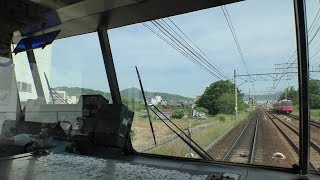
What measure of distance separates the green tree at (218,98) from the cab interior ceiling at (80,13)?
87 cm

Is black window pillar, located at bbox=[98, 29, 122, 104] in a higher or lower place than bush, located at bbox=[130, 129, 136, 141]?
higher

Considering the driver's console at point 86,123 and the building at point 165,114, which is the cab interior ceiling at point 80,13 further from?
the building at point 165,114

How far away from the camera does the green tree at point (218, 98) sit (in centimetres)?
380

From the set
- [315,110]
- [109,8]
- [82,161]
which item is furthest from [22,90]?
[315,110]

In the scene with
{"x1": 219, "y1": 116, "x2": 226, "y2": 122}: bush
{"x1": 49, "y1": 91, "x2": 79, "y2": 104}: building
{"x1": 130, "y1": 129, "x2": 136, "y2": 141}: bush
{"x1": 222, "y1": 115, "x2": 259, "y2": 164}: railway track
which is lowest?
{"x1": 222, "y1": 115, "x2": 259, "y2": 164}: railway track

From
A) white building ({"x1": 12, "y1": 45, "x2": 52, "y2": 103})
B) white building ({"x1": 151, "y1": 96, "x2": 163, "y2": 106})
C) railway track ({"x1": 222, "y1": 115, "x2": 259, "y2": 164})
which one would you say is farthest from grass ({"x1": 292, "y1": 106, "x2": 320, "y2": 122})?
white building ({"x1": 12, "y1": 45, "x2": 52, "y2": 103})

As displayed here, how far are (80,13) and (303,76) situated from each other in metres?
2.35

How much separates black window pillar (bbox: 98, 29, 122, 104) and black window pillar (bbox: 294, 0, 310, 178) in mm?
2158

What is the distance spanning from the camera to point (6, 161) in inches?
82.0

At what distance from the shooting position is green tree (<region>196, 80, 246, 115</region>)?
12.5ft

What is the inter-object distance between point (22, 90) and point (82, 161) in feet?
5.19

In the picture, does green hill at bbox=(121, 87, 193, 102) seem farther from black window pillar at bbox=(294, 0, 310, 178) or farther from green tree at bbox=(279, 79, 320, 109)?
black window pillar at bbox=(294, 0, 310, 178)

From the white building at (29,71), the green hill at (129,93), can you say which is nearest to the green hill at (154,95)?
the green hill at (129,93)

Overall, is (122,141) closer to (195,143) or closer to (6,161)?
(195,143)
